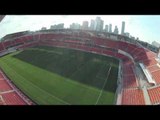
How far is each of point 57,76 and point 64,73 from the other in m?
0.27

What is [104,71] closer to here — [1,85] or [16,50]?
[16,50]

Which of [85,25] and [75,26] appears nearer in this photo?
[85,25]

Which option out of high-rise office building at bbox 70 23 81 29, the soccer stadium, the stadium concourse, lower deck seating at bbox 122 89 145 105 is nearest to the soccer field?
the soccer stadium

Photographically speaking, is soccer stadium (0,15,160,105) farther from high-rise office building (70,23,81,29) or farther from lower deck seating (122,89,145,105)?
high-rise office building (70,23,81,29)

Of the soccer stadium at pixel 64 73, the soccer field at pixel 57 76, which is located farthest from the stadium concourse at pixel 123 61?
the soccer field at pixel 57 76

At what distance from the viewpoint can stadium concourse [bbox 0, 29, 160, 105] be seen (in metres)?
5.35

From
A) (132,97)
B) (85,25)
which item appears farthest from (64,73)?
(132,97)

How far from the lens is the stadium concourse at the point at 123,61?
5346 millimetres

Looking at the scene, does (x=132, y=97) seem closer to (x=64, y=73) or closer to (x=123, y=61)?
(x=64, y=73)

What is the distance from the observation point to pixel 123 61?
874cm

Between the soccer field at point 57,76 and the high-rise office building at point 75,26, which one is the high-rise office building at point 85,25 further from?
the soccer field at point 57,76
